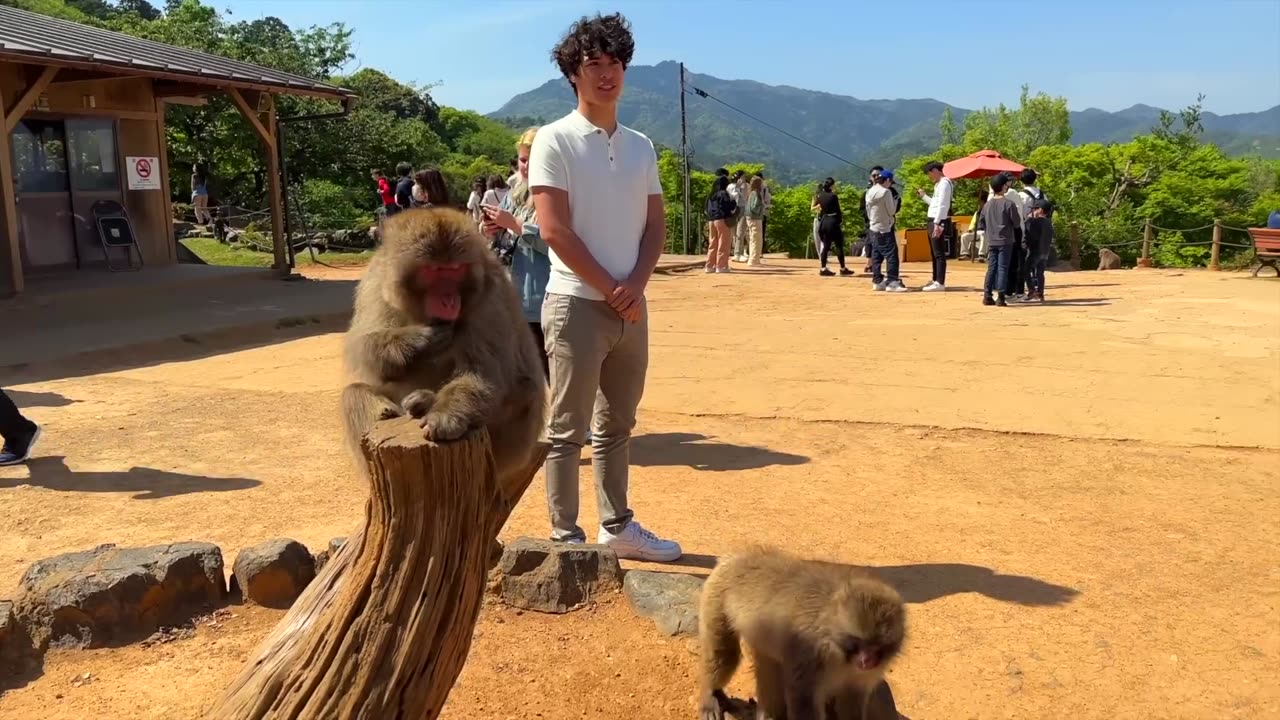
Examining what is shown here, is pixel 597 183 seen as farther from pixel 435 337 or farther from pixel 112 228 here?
pixel 112 228

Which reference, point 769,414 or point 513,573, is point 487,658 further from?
point 769,414

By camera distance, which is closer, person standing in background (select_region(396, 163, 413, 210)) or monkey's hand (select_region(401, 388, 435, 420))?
monkey's hand (select_region(401, 388, 435, 420))

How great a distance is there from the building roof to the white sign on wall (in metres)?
1.46

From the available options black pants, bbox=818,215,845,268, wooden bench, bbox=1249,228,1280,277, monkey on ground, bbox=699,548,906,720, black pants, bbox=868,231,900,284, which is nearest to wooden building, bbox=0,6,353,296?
black pants, bbox=818,215,845,268

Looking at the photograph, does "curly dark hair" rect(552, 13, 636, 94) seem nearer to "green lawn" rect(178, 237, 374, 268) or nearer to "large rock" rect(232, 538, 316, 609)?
"large rock" rect(232, 538, 316, 609)

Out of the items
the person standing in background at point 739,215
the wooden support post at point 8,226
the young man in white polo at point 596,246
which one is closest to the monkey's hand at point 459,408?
the young man in white polo at point 596,246

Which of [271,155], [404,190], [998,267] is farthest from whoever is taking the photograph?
[271,155]

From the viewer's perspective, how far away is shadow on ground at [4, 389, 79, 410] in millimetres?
7207

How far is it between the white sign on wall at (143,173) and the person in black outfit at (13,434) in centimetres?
899

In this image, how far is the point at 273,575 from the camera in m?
3.72

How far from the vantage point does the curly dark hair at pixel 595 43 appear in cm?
346

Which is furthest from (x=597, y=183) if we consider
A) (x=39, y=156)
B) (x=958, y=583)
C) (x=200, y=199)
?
(x=200, y=199)

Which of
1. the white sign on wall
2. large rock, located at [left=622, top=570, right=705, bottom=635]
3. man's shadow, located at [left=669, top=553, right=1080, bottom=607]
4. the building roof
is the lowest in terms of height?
man's shadow, located at [left=669, top=553, right=1080, bottom=607]

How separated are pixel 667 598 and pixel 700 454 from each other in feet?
7.69
